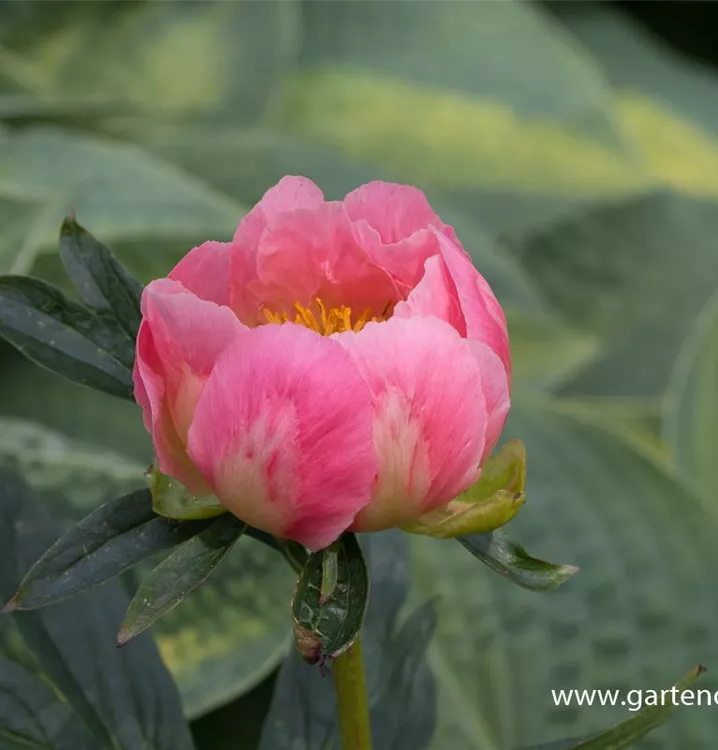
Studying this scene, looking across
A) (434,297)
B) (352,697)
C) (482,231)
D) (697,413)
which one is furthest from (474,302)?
(482,231)

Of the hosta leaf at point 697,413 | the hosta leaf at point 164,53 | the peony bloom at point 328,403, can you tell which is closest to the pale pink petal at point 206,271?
the peony bloom at point 328,403

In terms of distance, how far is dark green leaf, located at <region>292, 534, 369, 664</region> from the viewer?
22 cm

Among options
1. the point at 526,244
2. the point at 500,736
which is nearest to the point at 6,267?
the point at 500,736

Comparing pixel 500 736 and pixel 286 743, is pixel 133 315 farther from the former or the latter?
pixel 500 736

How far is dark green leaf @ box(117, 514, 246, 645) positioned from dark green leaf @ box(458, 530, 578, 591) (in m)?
0.06

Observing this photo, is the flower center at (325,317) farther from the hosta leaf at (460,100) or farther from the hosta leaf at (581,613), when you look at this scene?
the hosta leaf at (460,100)

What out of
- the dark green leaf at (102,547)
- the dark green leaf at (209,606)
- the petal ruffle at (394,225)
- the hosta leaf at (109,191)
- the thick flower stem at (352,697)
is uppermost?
the petal ruffle at (394,225)

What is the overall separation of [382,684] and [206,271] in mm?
178

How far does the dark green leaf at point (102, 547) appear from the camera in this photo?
229 mm

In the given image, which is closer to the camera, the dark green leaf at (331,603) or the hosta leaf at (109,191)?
the dark green leaf at (331,603)

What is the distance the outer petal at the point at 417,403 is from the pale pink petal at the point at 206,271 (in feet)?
0.14

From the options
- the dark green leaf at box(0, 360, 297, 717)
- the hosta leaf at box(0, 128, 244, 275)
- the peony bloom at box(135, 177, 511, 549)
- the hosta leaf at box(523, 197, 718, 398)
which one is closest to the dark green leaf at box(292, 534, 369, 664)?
the peony bloom at box(135, 177, 511, 549)

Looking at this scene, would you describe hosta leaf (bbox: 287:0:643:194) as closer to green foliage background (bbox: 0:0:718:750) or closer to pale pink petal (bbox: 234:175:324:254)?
green foliage background (bbox: 0:0:718:750)

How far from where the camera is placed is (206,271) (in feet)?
0.83
